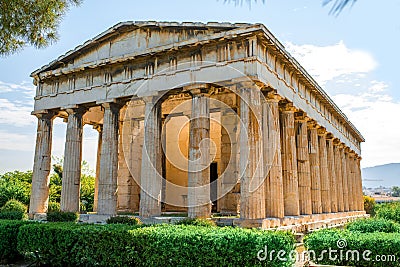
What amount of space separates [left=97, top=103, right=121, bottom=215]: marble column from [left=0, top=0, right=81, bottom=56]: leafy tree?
7.31m

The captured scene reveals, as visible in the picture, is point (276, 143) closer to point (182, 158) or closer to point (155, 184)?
point (155, 184)

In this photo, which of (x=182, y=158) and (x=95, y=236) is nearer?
(x=95, y=236)

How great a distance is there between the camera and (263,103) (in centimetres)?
1570

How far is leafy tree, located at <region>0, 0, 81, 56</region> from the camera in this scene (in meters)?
9.89

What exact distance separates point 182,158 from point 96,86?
304 inches

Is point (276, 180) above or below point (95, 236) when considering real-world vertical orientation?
above

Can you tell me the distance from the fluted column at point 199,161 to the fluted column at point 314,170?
8142mm

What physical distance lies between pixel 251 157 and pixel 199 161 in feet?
7.05

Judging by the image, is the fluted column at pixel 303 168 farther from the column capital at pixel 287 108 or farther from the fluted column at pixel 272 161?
the fluted column at pixel 272 161

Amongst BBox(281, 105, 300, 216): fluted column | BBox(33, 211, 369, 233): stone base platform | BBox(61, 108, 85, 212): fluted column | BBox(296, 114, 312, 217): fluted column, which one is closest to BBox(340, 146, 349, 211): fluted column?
BBox(33, 211, 369, 233): stone base platform

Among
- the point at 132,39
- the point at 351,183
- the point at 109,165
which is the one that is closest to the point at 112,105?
the point at 109,165

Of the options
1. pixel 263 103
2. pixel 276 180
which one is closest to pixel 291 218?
pixel 276 180

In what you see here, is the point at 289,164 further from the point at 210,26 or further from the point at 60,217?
the point at 60,217

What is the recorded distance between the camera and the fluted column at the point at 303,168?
61.4 ft
